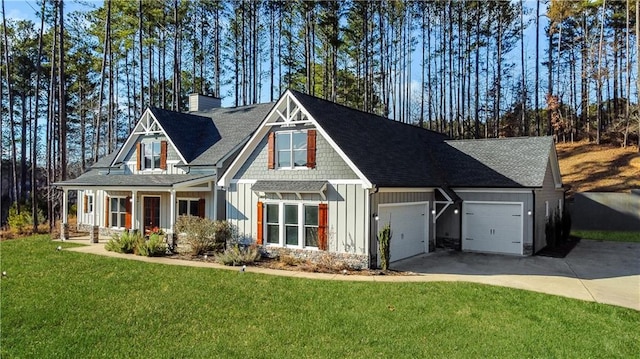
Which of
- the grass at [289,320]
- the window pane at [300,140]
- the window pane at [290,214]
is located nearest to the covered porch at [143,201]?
the window pane at [290,214]

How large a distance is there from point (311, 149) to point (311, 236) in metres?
2.92

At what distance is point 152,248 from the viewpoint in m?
14.8

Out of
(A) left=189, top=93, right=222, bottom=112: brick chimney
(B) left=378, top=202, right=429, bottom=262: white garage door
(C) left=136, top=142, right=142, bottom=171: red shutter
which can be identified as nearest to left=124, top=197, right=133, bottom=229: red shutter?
(C) left=136, top=142, right=142, bottom=171: red shutter

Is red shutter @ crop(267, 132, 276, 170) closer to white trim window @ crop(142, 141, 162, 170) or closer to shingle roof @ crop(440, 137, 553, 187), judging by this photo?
shingle roof @ crop(440, 137, 553, 187)

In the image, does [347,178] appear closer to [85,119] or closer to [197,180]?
[197,180]

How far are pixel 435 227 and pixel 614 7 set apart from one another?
2797 centimetres

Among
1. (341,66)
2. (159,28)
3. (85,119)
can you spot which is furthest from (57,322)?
(85,119)

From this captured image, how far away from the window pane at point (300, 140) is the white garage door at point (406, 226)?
342 centimetres

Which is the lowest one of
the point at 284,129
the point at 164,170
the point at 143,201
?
the point at 143,201

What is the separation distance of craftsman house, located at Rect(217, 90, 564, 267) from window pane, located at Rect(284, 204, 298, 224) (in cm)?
4

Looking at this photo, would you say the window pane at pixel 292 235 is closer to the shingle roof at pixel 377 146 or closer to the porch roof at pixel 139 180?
the shingle roof at pixel 377 146

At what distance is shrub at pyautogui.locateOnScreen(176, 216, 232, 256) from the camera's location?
14.8m

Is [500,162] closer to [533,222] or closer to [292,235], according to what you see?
[533,222]

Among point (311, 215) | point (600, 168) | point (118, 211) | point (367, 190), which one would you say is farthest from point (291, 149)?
point (600, 168)
